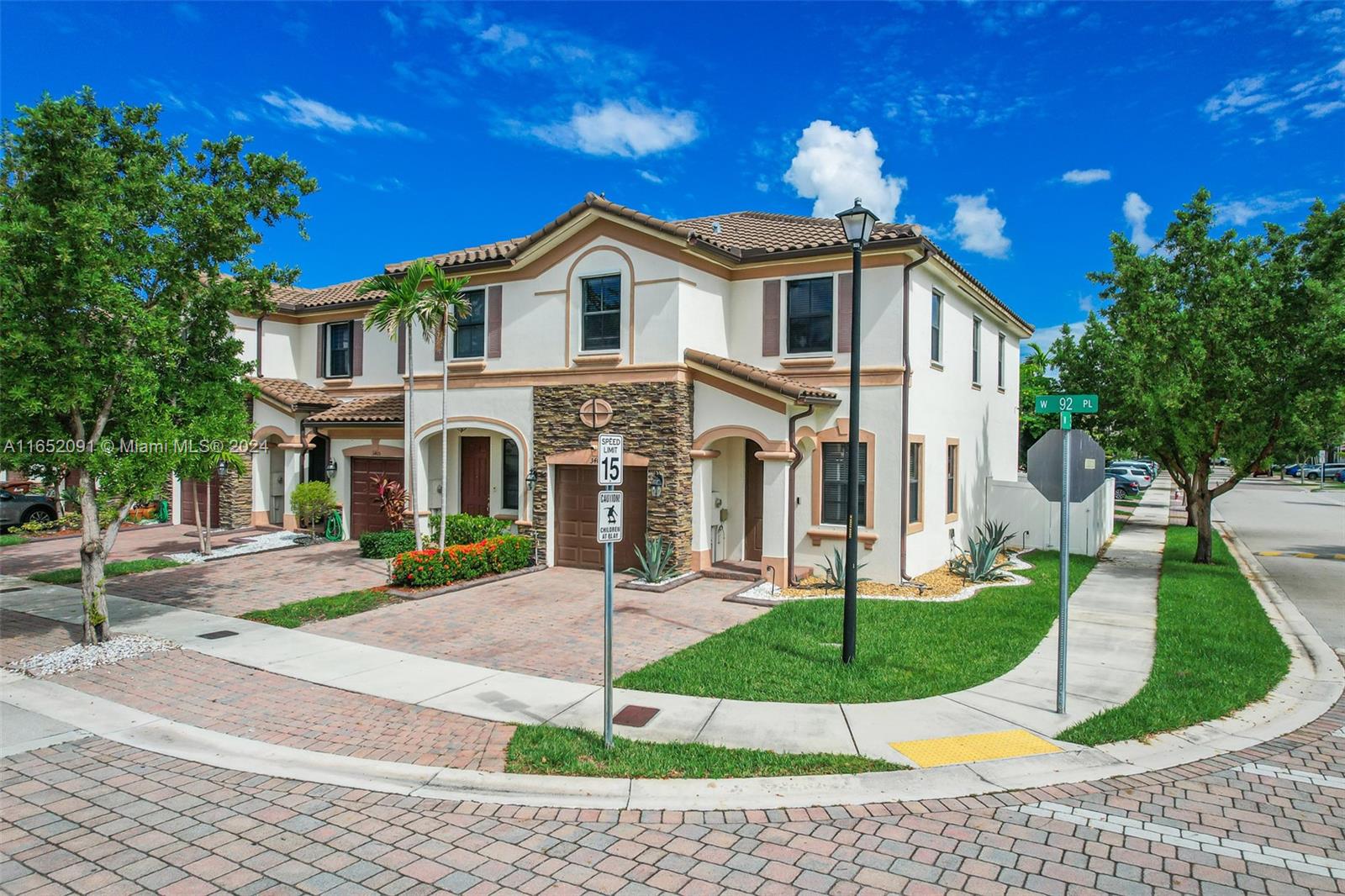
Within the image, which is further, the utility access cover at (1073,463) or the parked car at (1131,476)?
the parked car at (1131,476)

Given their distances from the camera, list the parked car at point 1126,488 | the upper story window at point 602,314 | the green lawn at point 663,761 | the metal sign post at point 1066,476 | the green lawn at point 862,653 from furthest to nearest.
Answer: the parked car at point 1126,488 → the upper story window at point 602,314 → the green lawn at point 862,653 → the metal sign post at point 1066,476 → the green lawn at point 663,761

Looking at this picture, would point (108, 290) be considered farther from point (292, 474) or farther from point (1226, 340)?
point (1226, 340)

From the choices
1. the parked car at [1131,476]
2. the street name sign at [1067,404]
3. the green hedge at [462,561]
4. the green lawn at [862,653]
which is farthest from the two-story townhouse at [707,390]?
the parked car at [1131,476]

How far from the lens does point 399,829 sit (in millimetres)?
5605

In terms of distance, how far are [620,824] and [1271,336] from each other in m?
17.3

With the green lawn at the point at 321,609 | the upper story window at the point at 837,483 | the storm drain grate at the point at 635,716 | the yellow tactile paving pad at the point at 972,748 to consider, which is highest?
the upper story window at the point at 837,483

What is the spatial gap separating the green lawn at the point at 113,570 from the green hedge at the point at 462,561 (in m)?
5.73

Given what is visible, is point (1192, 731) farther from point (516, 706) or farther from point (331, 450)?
point (331, 450)

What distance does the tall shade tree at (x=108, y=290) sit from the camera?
9.20 meters

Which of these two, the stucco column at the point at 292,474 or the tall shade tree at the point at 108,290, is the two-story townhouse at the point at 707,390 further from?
the tall shade tree at the point at 108,290

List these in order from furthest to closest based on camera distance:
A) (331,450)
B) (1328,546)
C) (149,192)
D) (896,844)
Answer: (1328,546) → (331,450) → (149,192) → (896,844)

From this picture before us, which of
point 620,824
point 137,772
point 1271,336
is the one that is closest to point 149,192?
point 137,772

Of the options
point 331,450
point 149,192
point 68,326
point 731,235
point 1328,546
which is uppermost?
point 731,235

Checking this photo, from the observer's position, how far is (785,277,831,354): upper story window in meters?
15.5
